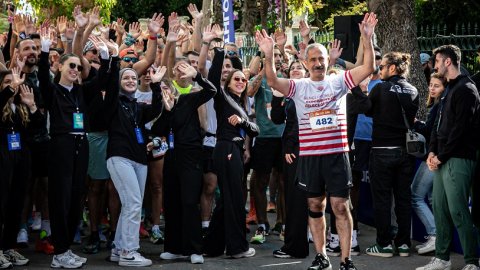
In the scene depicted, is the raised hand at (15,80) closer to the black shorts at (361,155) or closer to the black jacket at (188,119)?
the black jacket at (188,119)

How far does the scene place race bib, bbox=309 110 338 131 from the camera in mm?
8656

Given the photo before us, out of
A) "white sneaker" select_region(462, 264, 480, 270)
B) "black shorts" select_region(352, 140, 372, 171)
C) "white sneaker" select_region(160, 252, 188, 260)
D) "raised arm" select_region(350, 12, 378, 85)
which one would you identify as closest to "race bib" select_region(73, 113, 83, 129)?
"white sneaker" select_region(160, 252, 188, 260)

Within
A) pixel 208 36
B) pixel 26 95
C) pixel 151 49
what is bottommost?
pixel 26 95

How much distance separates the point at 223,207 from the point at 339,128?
5.81 feet

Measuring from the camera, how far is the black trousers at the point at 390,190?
9.83m

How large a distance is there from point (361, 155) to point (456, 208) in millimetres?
1995

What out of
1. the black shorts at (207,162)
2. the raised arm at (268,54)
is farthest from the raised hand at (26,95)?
the raised arm at (268,54)

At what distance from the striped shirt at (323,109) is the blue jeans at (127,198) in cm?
185

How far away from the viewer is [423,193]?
10219 millimetres

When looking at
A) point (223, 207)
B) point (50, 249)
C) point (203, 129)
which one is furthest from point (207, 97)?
point (50, 249)

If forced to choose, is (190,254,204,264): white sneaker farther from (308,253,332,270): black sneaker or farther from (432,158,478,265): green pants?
(432,158,478,265): green pants

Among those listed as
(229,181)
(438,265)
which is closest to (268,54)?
(229,181)

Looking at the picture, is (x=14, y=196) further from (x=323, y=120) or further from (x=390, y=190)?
(x=390, y=190)

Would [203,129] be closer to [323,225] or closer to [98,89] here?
[98,89]
